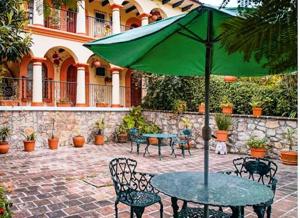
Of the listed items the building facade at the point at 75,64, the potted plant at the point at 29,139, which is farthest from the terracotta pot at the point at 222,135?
the potted plant at the point at 29,139

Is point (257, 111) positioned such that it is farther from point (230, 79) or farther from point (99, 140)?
point (99, 140)

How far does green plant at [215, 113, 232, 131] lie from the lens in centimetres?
924

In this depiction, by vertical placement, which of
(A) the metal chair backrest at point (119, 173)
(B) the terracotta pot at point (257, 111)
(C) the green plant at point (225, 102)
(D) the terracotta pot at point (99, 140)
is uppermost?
(C) the green plant at point (225, 102)

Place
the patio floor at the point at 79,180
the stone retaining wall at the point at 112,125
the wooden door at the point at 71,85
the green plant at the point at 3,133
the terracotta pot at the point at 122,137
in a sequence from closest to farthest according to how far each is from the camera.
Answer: the patio floor at the point at 79,180 < the stone retaining wall at the point at 112,125 < the green plant at the point at 3,133 < the terracotta pot at the point at 122,137 < the wooden door at the point at 71,85

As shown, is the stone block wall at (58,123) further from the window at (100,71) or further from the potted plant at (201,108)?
the potted plant at (201,108)

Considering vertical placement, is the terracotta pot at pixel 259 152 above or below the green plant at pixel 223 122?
below

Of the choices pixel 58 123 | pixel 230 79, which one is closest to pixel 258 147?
pixel 230 79

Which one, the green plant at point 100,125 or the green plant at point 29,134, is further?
the green plant at point 100,125

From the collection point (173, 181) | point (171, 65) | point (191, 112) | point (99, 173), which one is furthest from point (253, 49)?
point (191, 112)

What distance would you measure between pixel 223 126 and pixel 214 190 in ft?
22.7

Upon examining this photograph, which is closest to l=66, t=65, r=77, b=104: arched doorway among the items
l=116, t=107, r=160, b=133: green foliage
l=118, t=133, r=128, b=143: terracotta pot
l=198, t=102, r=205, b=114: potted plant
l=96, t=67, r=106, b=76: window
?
l=96, t=67, r=106, b=76: window

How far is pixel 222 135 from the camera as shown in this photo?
9234 mm

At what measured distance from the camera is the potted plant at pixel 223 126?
30.3ft

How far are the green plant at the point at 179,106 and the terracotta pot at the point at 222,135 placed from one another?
2105 mm
